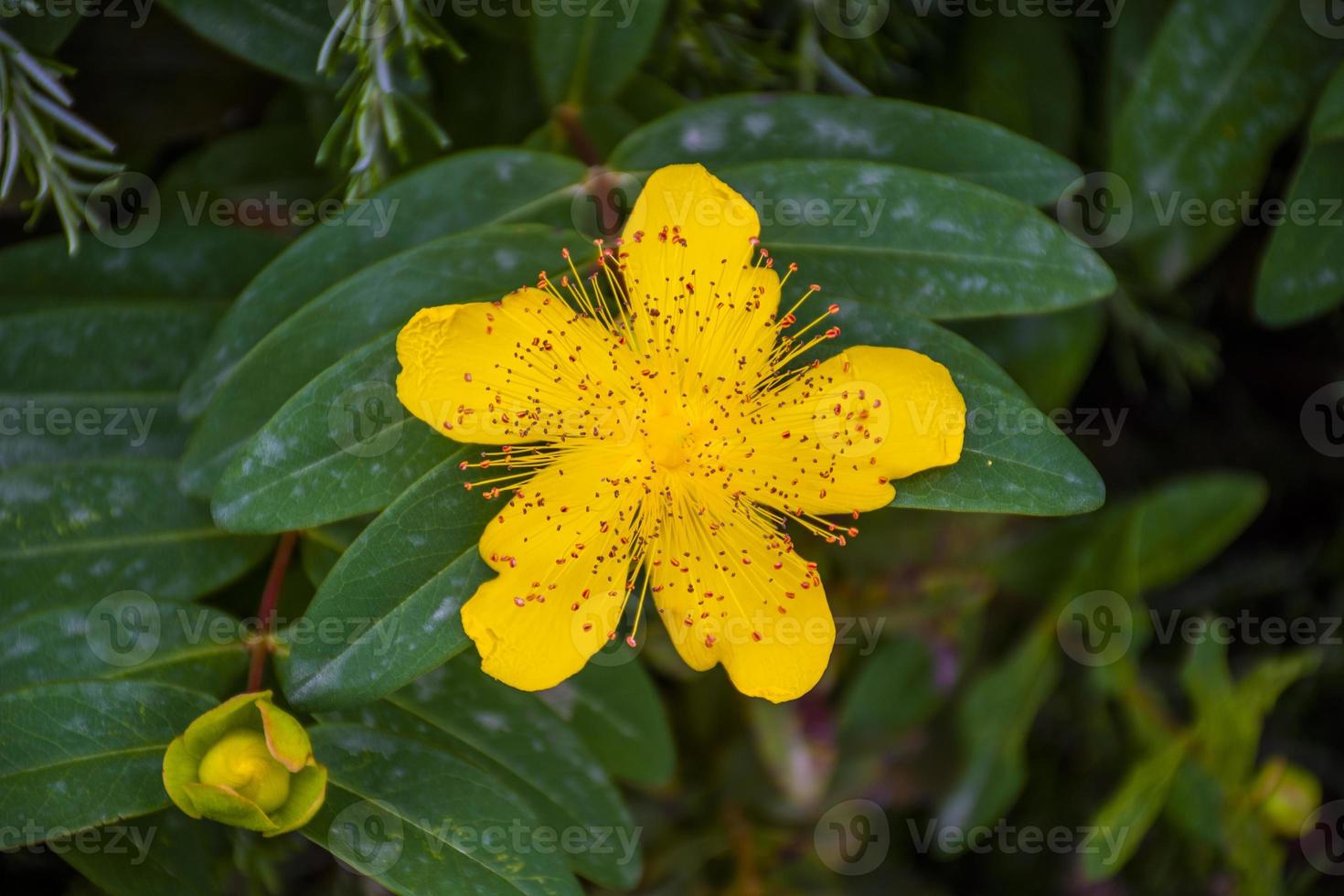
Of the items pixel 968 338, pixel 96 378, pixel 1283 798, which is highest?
pixel 968 338

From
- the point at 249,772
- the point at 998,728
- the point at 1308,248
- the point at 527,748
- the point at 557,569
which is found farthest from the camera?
the point at 998,728

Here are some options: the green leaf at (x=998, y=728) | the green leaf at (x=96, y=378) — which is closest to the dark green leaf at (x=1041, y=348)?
the green leaf at (x=998, y=728)

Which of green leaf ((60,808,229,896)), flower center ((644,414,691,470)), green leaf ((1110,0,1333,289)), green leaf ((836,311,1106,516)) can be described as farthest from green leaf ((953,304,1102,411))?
green leaf ((60,808,229,896))

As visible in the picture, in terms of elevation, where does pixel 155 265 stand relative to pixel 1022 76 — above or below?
below

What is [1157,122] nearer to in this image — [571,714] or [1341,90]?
[1341,90]

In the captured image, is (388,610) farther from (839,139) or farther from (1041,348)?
(1041,348)

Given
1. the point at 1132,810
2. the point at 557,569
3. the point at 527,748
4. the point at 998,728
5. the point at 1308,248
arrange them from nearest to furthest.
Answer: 1. the point at 557,569
2. the point at 527,748
3. the point at 1308,248
4. the point at 1132,810
5. the point at 998,728

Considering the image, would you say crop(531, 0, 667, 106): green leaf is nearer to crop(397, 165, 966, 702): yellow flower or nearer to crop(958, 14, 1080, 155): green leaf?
crop(397, 165, 966, 702): yellow flower

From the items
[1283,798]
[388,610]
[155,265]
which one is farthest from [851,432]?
[1283,798]

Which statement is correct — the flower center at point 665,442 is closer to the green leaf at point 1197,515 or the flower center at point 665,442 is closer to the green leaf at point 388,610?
the green leaf at point 388,610
